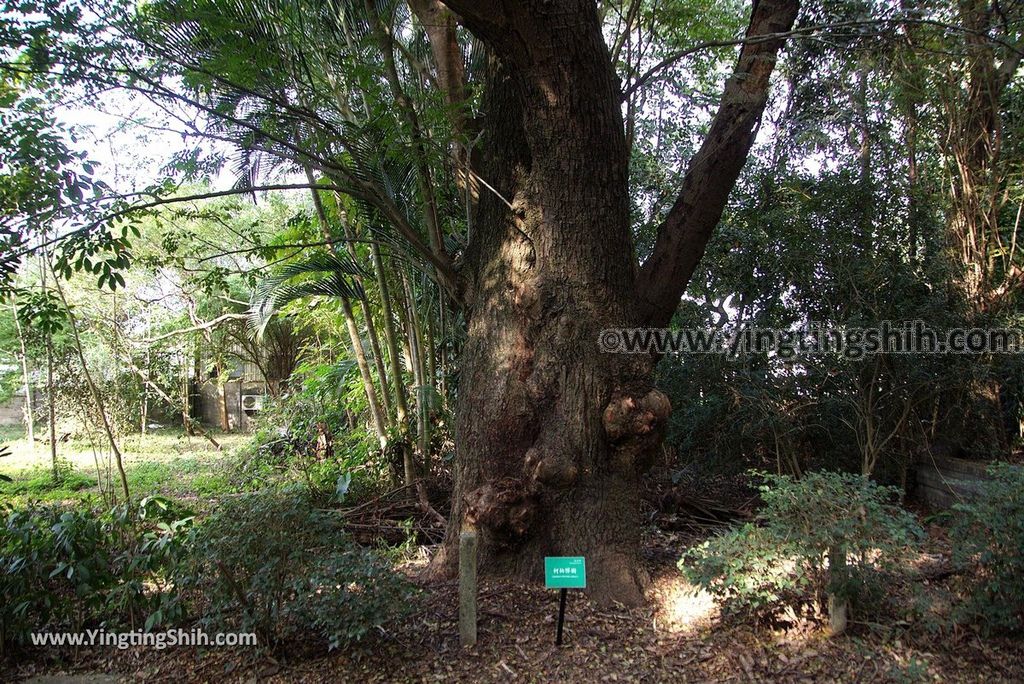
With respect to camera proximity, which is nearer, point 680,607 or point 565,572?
point 565,572

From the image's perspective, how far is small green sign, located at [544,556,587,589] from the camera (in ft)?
9.82

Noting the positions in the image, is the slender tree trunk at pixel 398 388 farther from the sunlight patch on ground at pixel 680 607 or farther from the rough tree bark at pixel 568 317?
the sunlight patch on ground at pixel 680 607

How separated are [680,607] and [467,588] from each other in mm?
1196

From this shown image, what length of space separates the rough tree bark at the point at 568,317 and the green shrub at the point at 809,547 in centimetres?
63

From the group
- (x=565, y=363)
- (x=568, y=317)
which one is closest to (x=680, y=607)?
(x=565, y=363)

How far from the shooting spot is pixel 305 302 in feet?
27.3

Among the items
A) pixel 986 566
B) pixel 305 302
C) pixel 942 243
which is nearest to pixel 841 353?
pixel 942 243

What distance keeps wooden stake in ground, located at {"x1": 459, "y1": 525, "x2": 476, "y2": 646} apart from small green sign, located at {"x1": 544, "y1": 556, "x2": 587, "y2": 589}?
340 millimetres

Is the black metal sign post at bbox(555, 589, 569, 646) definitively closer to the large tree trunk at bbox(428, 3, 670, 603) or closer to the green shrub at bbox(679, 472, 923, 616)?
the large tree trunk at bbox(428, 3, 670, 603)

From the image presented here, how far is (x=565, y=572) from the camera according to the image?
3008 mm

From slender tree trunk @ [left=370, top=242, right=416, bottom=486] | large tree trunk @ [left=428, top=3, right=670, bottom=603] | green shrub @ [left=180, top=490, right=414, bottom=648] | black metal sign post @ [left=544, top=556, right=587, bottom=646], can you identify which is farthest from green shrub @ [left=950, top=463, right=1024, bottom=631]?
slender tree trunk @ [left=370, top=242, right=416, bottom=486]

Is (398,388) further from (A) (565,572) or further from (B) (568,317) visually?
(A) (565,572)

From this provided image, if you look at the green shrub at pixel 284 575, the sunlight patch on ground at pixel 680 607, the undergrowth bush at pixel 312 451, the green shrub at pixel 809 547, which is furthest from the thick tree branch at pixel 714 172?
the undergrowth bush at pixel 312 451

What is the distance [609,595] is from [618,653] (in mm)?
450
